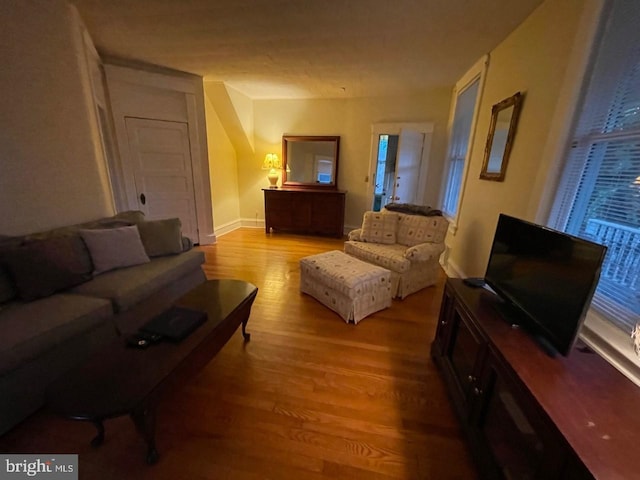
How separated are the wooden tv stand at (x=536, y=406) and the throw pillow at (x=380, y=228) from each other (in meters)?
1.69

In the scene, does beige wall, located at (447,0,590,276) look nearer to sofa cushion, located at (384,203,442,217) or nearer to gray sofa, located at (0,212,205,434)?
sofa cushion, located at (384,203,442,217)

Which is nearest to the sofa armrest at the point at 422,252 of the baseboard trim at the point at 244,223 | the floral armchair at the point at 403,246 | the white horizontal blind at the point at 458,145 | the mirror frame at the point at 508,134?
the floral armchair at the point at 403,246

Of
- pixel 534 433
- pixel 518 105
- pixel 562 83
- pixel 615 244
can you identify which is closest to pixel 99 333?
pixel 534 433

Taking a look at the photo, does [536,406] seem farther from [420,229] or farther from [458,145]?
[458,145]

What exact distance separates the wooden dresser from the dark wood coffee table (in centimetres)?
352

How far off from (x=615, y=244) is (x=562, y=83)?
109 centimetres

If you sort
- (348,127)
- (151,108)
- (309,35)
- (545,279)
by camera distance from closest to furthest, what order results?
(545,279) → (309,35) → (151,108) → (348,127)

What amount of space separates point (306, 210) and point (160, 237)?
9.28 ft

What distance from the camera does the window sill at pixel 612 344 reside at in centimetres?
104

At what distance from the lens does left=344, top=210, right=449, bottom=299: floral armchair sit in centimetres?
274

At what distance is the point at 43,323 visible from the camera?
1.43m

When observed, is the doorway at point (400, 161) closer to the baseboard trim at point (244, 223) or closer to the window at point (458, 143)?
the window at point (458, 143)

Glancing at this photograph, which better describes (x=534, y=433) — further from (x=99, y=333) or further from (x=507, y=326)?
(x=99, y=333)

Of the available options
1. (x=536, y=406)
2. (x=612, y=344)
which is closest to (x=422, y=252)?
(x=612, y=344)
